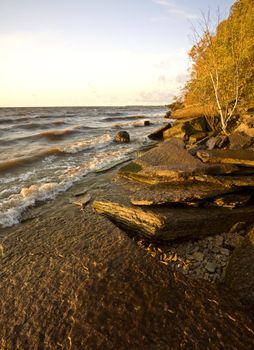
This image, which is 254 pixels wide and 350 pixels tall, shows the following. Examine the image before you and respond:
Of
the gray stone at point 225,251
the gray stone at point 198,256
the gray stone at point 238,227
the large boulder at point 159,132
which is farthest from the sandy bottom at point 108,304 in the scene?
the large boulder at point 159,132

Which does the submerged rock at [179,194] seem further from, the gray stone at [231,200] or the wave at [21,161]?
the wave at [21,161]

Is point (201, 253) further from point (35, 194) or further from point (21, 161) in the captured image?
point (21, 161)

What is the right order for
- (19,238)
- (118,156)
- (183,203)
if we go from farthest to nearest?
(118,156) → (183,203) → (19,238)

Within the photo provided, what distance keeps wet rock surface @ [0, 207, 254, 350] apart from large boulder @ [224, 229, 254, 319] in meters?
0.21

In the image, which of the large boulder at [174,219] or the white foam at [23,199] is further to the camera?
the white foam at [23,199]

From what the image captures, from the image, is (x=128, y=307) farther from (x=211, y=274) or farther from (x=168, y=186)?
(x=168, y=186)

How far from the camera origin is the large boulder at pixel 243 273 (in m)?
3.51

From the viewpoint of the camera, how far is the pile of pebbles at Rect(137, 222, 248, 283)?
4684 mm

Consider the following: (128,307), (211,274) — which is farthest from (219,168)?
(128,307)

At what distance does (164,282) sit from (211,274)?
1.45m

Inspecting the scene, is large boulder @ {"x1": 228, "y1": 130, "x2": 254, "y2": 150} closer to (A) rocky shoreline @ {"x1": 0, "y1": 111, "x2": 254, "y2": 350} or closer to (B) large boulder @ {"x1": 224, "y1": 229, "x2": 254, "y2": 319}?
(A) rocky shoreline @ {"x1": 0, "y1": 111, "x2": 254, "y2": 350}

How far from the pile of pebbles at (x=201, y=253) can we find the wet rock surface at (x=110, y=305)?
3.06ft

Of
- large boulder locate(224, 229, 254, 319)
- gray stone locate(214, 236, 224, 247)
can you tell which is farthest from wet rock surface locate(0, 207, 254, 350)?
gray stone locate(214, 236, 224, 247)

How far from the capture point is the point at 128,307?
3.24 metres
